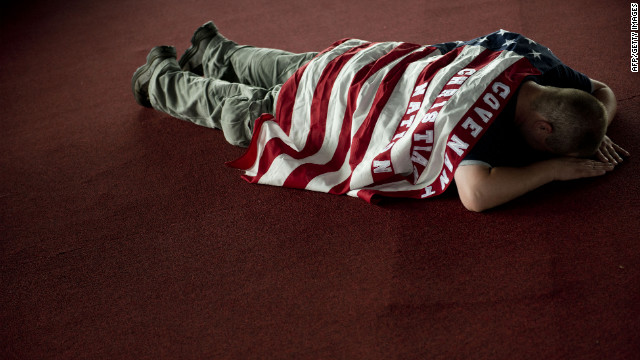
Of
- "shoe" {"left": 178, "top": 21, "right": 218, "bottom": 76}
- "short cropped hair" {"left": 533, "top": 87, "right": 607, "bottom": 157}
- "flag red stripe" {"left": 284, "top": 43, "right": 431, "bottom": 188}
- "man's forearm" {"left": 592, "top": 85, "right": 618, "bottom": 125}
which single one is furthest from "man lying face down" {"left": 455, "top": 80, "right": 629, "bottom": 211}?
"shoe" {"left": 178, "top": 21, "right": 218, "bottom": 76}

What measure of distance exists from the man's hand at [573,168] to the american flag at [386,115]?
217 millimetres

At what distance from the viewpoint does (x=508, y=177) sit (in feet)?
4.18

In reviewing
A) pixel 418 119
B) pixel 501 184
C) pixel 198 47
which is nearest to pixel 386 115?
pixel 418 119

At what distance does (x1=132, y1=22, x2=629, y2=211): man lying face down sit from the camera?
4.10ft

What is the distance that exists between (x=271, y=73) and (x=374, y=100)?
47cm

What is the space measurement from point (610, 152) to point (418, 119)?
560mm

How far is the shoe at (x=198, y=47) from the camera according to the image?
186cm

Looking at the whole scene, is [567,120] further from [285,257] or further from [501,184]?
[285,257]

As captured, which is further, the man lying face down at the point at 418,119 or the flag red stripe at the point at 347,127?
the flag red stripe at the point at 347,127

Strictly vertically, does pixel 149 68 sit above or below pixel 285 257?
above

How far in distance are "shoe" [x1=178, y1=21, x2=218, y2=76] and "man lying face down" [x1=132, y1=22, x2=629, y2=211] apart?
0.56ft

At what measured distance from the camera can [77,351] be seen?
1247 mm

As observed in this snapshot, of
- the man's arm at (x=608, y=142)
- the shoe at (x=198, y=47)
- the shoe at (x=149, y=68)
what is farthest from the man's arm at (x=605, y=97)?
the shoe at (x=149, y=68)

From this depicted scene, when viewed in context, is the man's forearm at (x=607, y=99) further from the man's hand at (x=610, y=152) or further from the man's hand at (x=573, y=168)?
the man's hand at (x=573, y=168)
